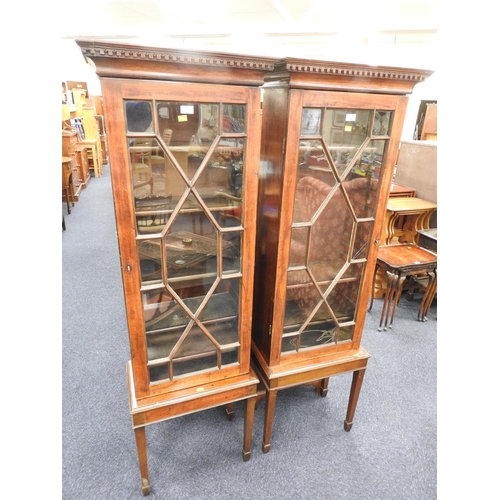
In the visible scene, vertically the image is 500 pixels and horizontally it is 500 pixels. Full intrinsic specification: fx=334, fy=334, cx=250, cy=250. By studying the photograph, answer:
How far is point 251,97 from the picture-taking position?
36.4 inches

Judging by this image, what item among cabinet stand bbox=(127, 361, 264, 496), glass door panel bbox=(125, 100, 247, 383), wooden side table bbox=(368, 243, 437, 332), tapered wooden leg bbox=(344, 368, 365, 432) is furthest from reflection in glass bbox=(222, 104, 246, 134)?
wooden side table bbox=(368, 243, 437, 332)

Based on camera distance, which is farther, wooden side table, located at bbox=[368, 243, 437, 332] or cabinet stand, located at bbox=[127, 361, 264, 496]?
wooden side table, located at bbox=[368, 243, 437, 332]

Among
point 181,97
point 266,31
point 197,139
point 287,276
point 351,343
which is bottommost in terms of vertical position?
point 351,343

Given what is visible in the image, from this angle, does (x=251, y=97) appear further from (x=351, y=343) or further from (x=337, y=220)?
(x=351, y=343)

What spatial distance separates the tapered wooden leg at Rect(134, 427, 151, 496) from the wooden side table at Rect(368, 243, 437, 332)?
67.4 inches

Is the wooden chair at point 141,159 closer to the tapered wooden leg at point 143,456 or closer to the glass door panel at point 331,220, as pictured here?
the glass door panel at point 331,220

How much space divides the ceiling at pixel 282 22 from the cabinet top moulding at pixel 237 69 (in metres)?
2.66

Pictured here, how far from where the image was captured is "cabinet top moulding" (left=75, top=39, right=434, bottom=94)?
2.54 feet

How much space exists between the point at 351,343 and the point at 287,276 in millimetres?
448

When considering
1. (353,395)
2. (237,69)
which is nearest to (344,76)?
(237,69)

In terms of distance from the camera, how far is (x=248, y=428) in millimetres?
1365

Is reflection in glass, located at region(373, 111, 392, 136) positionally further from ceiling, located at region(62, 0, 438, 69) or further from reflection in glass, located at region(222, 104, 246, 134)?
ceiling, located at region(62, 0, 438, 69)
